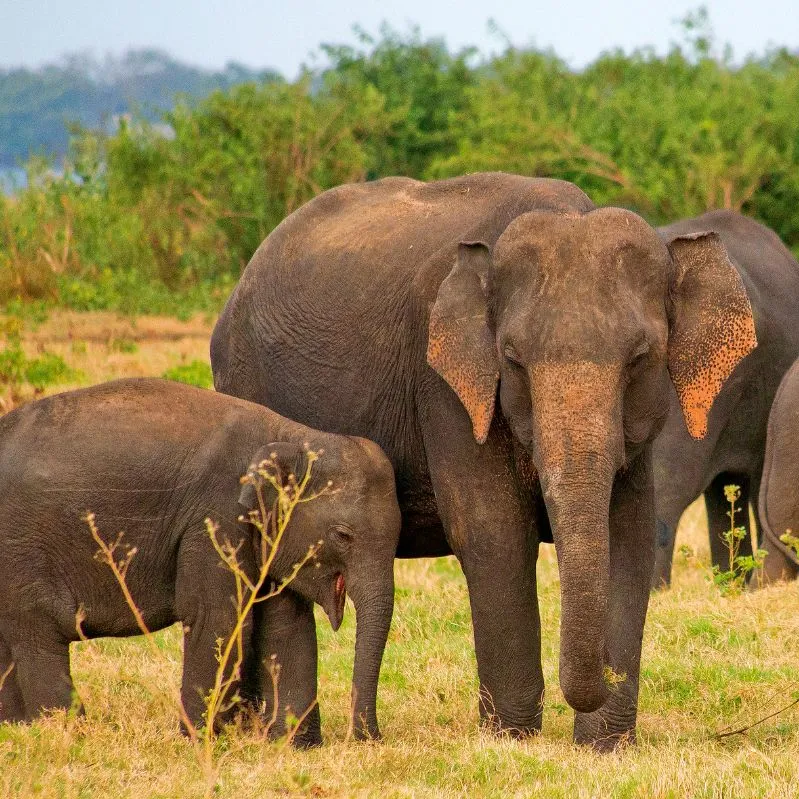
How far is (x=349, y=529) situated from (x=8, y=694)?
1.37 metres

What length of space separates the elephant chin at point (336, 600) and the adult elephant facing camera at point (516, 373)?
41cm

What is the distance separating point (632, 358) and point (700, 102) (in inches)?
796

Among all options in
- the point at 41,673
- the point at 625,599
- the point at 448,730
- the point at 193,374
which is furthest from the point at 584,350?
the point at 193,374

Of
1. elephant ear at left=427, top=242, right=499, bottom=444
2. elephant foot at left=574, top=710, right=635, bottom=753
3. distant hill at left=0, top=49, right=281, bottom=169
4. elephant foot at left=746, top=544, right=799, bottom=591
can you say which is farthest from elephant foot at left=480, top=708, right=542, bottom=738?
distant hill at left=0, top=49, right=281, bottom=169

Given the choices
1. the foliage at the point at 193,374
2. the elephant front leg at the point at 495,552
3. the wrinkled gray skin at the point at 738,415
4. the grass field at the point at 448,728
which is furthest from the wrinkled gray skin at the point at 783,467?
the foliage at the point at 193,374

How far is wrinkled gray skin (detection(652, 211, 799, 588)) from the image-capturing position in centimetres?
938

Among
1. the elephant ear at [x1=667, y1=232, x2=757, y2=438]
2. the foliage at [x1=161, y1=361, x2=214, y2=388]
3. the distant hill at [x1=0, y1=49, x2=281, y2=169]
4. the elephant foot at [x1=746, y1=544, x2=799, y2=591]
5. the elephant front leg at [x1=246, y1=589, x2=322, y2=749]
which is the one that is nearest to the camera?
the elephant ear at [x1=667, y1=232, x2=757, y2=438]

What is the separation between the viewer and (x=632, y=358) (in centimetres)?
512

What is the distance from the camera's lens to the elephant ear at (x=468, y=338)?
Result: 5398 millimetres

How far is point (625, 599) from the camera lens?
5.76 metres

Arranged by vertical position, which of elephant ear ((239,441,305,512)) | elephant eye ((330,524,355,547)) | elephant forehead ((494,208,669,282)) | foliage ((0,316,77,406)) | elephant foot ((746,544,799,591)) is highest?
elephant forehead ((494,208,669,282))

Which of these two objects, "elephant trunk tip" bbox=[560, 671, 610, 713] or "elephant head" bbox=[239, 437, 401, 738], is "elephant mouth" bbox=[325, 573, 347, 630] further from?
"elephant trunk tip" bbox=[560, 671, 610, 713]

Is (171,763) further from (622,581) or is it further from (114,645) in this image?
(114,645)

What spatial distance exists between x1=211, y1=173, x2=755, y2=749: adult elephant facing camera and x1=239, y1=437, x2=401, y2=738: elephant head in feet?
0.72
